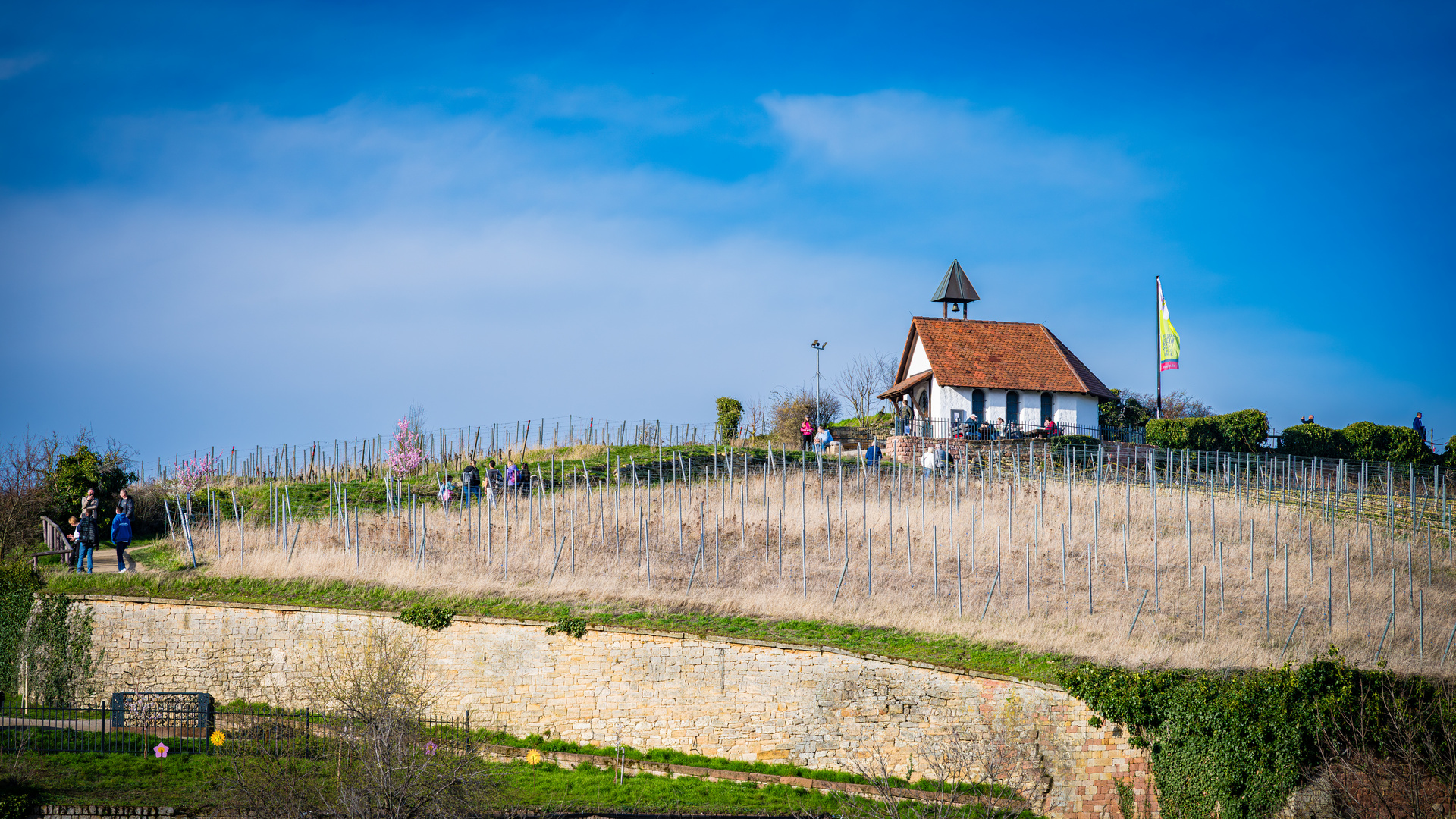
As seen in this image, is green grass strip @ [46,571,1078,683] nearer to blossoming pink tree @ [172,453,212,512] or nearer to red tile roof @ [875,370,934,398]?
blossoming pink tree @ [172,453,212,512]

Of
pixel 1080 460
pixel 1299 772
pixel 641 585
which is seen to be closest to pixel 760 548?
pixel 641 585

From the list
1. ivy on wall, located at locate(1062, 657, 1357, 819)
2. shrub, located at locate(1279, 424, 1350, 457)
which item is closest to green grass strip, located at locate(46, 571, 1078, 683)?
ivy on wall, located at locate(1062, 657, 1357, 819)

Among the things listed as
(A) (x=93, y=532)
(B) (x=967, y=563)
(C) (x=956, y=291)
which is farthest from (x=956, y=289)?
(A) (x=93, y=532)

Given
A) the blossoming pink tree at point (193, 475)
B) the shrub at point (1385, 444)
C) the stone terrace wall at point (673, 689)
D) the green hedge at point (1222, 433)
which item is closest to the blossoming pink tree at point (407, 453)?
the blossoming pink tree at point (193, 475)

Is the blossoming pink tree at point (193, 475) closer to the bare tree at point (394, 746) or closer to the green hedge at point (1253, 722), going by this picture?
the bare tree at point (394, 746)

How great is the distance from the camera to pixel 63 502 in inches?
1256

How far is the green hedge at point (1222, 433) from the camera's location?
38938 millimetres

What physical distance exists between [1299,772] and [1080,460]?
20.2 m

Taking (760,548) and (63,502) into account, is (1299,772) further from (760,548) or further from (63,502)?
(63,502)

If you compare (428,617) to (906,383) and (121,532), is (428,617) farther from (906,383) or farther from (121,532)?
(906,383)

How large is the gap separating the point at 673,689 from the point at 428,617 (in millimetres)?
5227

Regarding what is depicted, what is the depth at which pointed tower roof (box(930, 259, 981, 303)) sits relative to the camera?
49.0 metres

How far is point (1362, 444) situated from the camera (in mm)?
37594

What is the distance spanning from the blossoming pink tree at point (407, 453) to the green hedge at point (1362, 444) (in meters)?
31.7
